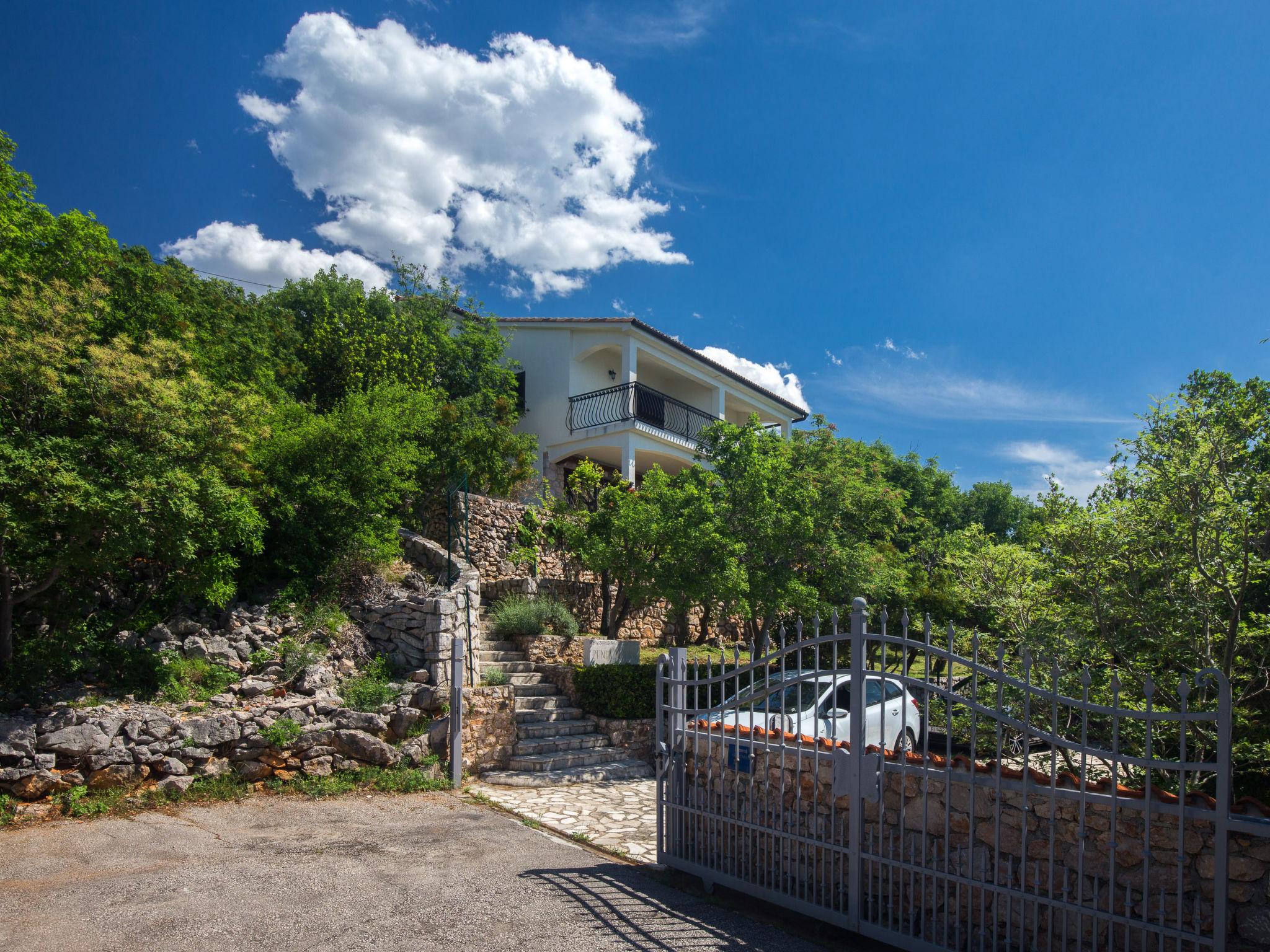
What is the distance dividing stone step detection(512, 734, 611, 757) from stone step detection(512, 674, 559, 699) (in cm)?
97

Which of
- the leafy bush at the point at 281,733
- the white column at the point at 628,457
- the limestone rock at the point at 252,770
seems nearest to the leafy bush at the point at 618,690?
the leafy bush at the point at 281,733

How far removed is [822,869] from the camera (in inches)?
193

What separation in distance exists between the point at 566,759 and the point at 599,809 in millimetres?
1910

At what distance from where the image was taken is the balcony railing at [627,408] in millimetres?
19750

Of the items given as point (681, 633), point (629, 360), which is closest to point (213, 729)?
point (681, 633)

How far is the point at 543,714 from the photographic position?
11250mm

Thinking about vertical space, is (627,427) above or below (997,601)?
above

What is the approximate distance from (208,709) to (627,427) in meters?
12.3

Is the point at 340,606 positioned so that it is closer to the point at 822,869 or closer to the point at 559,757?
the point at 559,757

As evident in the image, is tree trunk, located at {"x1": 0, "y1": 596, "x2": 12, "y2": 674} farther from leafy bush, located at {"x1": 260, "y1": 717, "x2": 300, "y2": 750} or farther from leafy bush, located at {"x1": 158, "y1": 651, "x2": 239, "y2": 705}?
leafy bush, located at {"x1": 260, "y1": 717, "x2": 300, "y2": 750}

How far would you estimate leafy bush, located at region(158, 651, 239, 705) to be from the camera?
8367 millimetres

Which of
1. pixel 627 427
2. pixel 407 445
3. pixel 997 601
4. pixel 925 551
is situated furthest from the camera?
pixel 925 551

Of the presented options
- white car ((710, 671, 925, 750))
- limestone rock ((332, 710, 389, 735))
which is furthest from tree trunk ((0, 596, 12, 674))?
white car ((710, 671, 925, 750))

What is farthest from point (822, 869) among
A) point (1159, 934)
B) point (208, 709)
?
point (208, 709)
